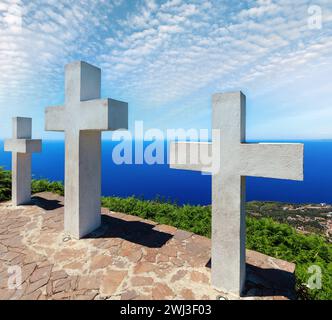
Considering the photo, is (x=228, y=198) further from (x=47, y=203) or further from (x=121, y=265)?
(x=47, y=203)

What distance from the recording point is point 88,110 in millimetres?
4383

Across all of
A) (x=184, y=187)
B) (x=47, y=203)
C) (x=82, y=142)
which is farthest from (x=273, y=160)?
(x=184, y=187)

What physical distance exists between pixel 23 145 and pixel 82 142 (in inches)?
129

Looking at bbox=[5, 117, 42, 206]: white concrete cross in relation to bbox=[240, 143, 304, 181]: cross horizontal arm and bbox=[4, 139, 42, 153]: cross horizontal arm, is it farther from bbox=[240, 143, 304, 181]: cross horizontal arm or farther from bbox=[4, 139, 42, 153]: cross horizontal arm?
bbox=[240, 143, 304, 181]: cross horizontal arm

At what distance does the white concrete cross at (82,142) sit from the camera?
4480mm

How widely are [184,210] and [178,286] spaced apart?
322cm

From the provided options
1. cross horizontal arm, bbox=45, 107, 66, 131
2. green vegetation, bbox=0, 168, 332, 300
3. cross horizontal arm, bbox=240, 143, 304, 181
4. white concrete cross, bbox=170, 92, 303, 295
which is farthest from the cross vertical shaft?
cross horizontal arm, bbox=45, 107, 66, 131

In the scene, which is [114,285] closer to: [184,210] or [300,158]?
[300,158]

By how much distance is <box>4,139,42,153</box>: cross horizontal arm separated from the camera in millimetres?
6613

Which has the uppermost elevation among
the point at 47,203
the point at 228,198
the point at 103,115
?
the point at 103,115

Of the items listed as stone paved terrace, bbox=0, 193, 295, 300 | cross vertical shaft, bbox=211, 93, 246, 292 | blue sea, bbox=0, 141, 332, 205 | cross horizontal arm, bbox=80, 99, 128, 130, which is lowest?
blue sea, bbox=0, 141, 332, 205

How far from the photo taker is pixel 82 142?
15.2 feet

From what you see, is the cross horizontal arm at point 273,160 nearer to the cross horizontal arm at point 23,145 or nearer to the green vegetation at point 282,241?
the green vegetation at point 282,241
